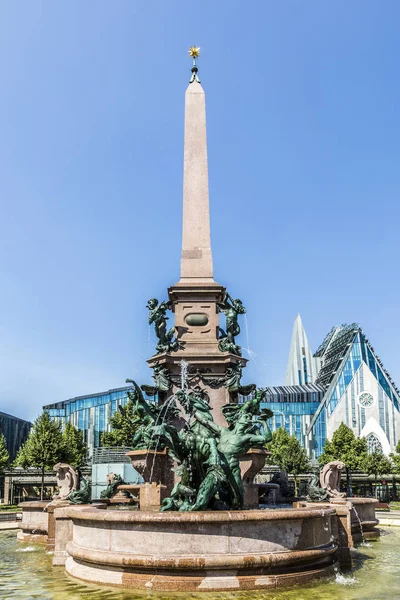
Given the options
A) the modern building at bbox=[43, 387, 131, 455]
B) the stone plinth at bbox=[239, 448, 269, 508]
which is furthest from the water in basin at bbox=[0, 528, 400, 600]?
the modern building at bbox=[43, 387, 131, 455]

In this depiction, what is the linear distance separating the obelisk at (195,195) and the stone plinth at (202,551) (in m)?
11.6

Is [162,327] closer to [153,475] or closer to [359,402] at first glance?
[153,475]

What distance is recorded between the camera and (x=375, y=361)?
94.5 meters

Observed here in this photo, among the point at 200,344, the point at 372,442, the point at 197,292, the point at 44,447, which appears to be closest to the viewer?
the point at 200,344

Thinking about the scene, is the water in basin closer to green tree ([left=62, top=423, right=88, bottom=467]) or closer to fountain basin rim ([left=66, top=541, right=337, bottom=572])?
fountain basin rim ([left=66, top=541, right=337, bottom=572])

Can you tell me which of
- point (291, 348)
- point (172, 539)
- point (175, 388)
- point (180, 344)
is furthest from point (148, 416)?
point (291, 348)

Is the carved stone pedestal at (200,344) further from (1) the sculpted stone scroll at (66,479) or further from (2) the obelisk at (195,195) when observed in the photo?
(1) the sculpted stone scroll at (66,479)

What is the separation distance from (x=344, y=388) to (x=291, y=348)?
76010 mm

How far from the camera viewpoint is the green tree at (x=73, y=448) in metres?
45.8

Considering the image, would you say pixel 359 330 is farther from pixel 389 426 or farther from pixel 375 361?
pixel 389 426

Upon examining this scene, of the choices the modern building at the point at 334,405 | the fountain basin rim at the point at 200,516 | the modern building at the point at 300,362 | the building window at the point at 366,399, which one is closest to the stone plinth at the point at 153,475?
the fountain basin rim at the point at 200,516

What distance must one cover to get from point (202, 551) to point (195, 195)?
→ 15.1m

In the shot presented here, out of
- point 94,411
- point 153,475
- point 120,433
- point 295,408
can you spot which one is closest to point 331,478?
point 153,475

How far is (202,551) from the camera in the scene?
10047 mm
